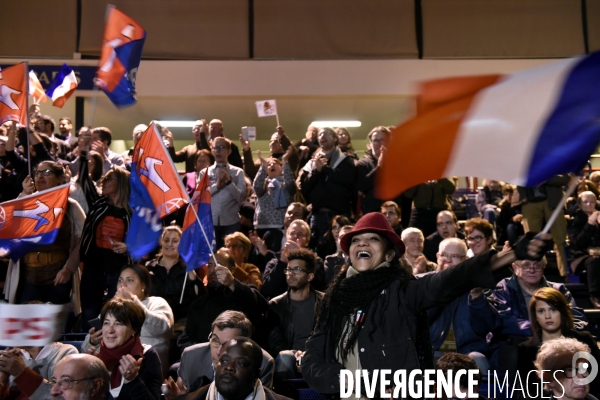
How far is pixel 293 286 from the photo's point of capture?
20.9 feet

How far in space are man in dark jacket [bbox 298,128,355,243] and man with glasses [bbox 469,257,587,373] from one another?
10.1 ft

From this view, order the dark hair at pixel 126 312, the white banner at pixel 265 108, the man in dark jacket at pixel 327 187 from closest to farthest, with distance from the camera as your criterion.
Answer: the dark hair at pixel 126 312, the man in dark jacket at pixel 327 187, the white banner at pixel 265 108

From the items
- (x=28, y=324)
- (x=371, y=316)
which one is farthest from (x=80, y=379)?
(x=371, y=316)

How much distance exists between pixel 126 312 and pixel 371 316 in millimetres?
1976

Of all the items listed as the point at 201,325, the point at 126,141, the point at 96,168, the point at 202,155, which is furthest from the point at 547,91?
the point at 126,141

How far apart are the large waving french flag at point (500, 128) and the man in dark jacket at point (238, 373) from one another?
5.56ft

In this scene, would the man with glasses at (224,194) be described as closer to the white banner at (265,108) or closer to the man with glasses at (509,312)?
the white banner at (265,108)

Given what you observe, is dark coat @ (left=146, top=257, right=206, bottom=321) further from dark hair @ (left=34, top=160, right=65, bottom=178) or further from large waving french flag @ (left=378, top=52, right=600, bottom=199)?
large waving french flag @ (left=378, top=52, right=600, bottom=199)

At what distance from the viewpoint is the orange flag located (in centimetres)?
821

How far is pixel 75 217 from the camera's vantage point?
755 cm

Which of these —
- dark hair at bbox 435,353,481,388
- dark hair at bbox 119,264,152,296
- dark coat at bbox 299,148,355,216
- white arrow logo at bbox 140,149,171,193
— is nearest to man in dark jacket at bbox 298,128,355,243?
dark coat at bbox 299,148,355,216

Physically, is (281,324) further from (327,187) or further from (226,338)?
(327,187)

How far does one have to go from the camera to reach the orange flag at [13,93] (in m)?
8.21

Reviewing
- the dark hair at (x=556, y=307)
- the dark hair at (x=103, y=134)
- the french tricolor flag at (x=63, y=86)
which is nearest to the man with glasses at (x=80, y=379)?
the dark hair at (x=556, y=307)
